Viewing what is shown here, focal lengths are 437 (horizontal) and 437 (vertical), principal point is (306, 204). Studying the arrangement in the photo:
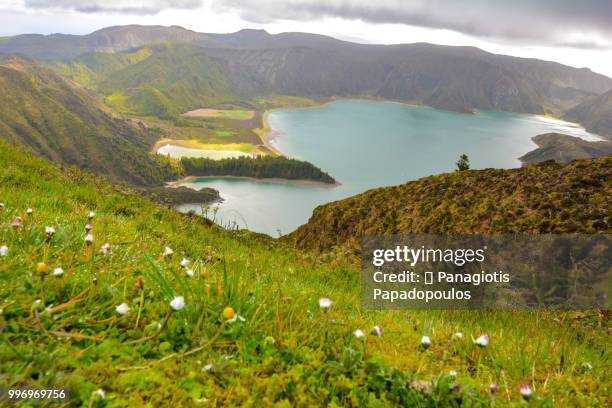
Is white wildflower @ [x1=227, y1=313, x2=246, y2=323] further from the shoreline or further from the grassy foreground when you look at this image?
the shoreline

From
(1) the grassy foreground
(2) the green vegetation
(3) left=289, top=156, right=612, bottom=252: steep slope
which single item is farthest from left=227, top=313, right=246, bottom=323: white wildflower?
(2) the green vegetation

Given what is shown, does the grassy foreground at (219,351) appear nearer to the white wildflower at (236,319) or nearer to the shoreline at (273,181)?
the white wildflower at (236,319)

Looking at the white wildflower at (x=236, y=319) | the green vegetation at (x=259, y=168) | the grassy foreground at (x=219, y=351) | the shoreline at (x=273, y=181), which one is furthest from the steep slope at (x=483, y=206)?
the green vegetation at (x=259, y=168)

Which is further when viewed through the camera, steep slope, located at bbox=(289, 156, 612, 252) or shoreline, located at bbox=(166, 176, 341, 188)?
shoreline, located at bbox=(166, 176, 341, 188)

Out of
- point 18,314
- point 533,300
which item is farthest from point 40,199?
point 533,300

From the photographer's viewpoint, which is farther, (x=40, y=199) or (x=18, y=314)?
(x=40, y=199)

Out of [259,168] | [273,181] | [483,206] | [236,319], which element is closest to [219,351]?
[236,319]

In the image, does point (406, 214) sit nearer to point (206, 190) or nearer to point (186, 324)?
point (186, 324)
